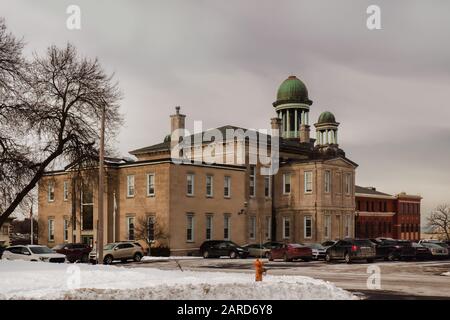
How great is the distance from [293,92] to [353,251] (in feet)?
157

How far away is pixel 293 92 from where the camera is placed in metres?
83.8

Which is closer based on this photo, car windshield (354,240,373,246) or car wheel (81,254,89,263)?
car windshield (354,240,373,246)

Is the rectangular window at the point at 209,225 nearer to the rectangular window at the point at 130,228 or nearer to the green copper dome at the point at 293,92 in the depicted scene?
the rectangular window at the point at 130,228

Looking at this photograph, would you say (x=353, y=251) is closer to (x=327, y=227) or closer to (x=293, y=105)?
(x=327, y=227)

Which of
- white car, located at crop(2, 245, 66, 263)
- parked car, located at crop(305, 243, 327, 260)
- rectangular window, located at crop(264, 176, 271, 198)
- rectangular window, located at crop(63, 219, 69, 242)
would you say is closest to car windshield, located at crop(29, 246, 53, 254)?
white car, located at crop(2, 245, 66, 263)

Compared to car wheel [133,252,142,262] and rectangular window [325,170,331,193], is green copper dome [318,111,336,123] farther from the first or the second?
car wheel [133,252,142,262]

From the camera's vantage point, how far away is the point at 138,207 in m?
54.9

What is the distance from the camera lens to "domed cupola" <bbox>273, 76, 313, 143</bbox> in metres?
83.6

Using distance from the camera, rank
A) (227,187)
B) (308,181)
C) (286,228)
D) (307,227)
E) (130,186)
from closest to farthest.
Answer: (130,186)
(227,187)
(308,181)
(307,227)
(286,228)

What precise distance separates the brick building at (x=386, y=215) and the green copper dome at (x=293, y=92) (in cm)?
1734

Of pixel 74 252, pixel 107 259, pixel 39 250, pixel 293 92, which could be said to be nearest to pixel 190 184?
pixel 74 252
